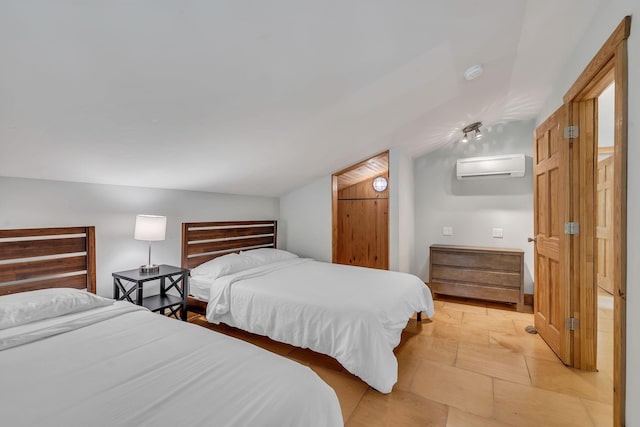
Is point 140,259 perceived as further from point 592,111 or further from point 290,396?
point 592,111

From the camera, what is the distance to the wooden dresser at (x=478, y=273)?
3.54m

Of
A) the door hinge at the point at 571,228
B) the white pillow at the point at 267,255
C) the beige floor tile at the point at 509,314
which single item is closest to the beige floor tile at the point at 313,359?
the white pillow at the point at 267,255

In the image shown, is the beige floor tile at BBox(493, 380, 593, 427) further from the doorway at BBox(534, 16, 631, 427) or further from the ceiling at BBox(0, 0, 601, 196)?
the ceiling at BBox(0, 0, 601, 196)

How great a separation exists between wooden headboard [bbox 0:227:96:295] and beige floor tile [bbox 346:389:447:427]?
2.36 meters

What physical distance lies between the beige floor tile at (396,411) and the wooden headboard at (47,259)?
92.7 inches

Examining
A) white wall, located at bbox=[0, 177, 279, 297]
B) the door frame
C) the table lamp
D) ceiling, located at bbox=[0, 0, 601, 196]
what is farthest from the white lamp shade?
the door frame

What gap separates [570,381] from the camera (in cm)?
209

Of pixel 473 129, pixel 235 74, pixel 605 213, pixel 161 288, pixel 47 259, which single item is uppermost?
pixel 473 129

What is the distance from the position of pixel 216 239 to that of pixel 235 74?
7.66 ft

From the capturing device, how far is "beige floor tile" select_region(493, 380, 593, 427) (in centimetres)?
Result: 169

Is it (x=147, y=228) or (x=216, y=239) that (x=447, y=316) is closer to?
(x=216, y=239)

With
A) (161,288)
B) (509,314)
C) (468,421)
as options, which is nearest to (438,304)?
(509,314)

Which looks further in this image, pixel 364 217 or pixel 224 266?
pixel 364 217

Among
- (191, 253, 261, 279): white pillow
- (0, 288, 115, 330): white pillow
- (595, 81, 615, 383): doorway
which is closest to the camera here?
(0, 288, 115, 330): white pillow
